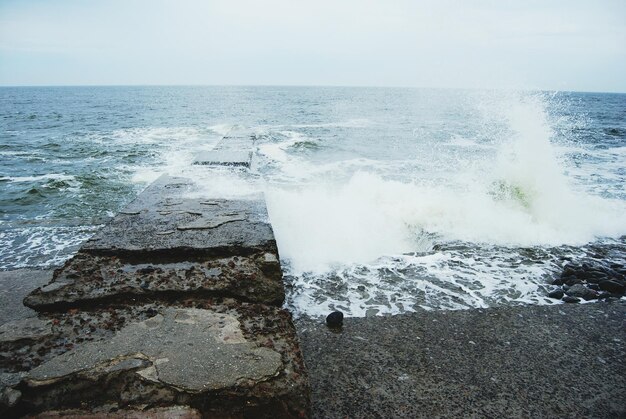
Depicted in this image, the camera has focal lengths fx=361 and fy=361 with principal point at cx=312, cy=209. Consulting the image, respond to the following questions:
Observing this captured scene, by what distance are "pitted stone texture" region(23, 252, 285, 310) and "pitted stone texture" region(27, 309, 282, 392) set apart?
15.1 inches

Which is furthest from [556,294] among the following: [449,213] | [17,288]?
[17,288]

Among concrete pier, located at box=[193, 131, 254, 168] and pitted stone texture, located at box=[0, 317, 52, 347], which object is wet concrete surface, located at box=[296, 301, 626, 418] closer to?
pitted stone texture, located at box=[0, 317, 52, 347]

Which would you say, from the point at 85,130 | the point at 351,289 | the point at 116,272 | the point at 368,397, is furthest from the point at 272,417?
the point at 85,130

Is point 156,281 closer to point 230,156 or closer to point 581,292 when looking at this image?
point 581,292

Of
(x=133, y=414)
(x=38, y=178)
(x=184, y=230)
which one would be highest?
(x=184, y=230)

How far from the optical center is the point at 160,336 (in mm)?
1883

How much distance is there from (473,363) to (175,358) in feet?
6.07

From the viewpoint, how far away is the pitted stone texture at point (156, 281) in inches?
88.6

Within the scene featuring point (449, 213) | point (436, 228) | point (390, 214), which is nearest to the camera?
point (436, 228)

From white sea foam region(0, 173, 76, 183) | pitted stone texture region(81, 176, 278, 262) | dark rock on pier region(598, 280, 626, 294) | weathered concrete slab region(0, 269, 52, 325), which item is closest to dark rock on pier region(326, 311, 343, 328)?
pitted stone texture region(81, 176, 278, 262)

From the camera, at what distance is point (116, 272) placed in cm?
254

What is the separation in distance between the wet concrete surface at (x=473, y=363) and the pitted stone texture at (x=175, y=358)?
0.56 metres

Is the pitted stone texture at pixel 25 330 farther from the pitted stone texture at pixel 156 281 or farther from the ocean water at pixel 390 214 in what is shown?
the ocean water at pixel 390 214

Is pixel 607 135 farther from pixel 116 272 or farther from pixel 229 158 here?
pixel 116 272
